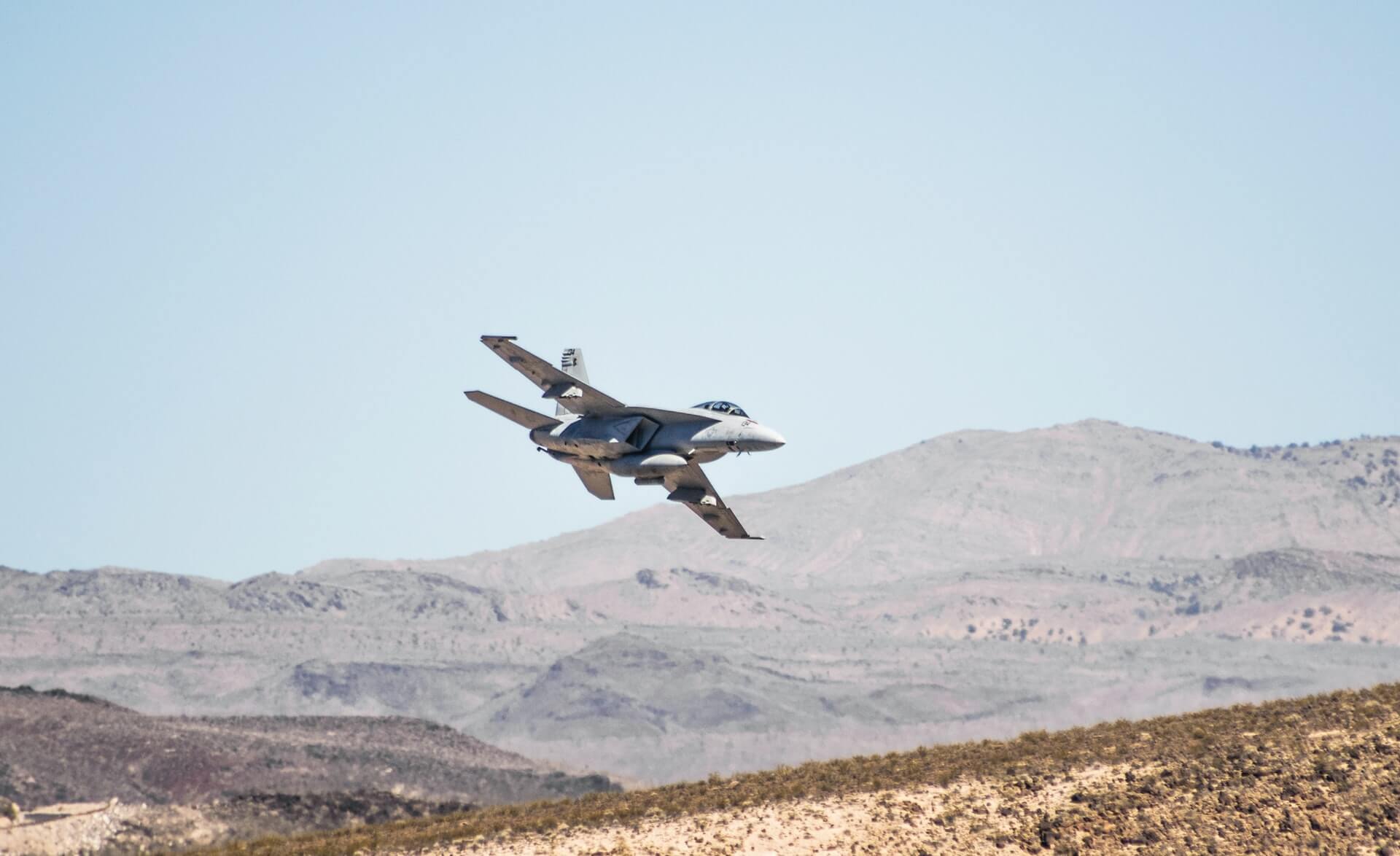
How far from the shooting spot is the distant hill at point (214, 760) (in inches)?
3703

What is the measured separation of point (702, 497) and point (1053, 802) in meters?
13.9

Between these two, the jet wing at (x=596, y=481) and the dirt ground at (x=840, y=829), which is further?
the jet wing at (x=596, y=481)

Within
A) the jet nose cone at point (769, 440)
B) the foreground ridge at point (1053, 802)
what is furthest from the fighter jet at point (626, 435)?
the foreground ridge at point (1053, 802)

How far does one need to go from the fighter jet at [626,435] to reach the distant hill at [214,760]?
159 feet

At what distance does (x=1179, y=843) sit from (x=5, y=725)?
84.1m

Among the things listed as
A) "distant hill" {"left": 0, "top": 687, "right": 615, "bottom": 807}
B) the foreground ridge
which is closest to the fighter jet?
the foreground ridge

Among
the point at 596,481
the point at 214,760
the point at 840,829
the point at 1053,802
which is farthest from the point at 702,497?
the point at 214,760

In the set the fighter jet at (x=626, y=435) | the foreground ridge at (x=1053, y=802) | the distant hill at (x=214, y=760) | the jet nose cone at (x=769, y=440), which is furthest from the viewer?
the distant hill at (x=214, y=760)

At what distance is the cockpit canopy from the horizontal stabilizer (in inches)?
203

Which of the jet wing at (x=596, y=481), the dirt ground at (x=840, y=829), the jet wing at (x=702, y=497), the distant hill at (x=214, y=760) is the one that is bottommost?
the dirt ground at (x=840, y=829)

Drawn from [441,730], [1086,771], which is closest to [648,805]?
[1086,771]

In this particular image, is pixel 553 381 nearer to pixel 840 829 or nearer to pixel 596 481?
pixel 596 481

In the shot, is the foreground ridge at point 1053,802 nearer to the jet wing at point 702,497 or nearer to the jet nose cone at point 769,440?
the jet wing at point 702,497

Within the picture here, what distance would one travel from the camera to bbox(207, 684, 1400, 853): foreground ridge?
1379 inches
